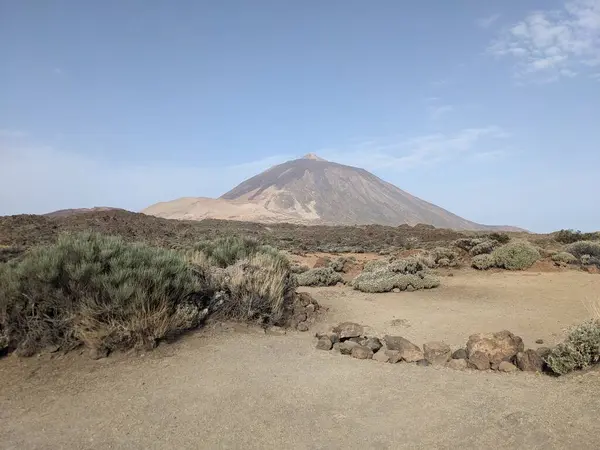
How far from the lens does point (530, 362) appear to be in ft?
17.9

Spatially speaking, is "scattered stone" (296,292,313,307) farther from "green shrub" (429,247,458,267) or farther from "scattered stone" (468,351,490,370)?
"green shrub" (429,247,458,267)

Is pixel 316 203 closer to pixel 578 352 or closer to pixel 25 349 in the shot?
pixel 25 349

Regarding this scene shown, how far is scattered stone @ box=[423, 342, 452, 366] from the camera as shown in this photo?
234 inches

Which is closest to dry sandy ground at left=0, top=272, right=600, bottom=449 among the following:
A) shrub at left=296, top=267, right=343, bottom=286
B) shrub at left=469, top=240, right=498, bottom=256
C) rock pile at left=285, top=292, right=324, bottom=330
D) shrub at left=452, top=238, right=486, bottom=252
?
rock pile at left=285, top=292, right=324, bottom=330

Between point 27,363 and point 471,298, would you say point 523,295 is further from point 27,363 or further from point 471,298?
point 27,363

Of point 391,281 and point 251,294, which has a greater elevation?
point 251,294

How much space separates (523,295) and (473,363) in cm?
593


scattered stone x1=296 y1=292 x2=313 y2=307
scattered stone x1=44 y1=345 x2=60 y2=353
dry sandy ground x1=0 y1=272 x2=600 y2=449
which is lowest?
dry sandy ground x1=0 y1=272 x2=600 y2=449

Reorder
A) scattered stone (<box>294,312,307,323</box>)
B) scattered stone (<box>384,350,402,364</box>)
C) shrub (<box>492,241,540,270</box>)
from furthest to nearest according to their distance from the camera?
shrub (<box>492,241,540,270</box>) → scattered stone (<box>294,312,307,323</box>) → scattered stone (<box>384,350,402,364</box>)

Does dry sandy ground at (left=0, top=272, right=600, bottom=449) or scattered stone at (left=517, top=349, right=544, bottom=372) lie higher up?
scattered stone at (left=517, top=349, right=544, bottom=372)

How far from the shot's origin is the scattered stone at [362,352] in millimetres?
6234

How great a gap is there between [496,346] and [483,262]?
10.1 meters

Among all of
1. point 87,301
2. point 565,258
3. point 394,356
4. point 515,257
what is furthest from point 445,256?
point 87,301

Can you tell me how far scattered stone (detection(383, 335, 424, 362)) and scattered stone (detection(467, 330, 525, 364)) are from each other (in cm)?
65
